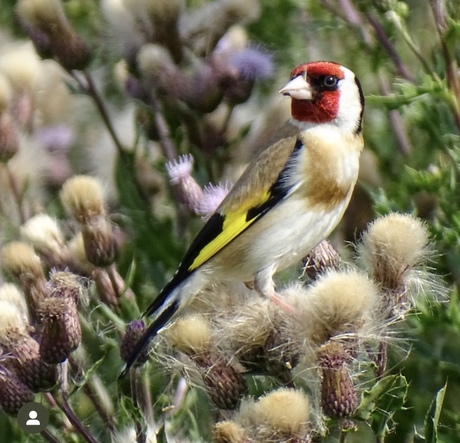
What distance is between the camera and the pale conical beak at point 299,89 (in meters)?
2.64

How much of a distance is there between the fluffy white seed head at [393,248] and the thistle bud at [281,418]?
1.16 ft

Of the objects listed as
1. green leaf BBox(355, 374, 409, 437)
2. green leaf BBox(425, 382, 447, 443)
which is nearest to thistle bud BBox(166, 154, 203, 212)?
green leaf BBox(355, 374, 409, 437)

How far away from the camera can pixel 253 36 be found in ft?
13.5

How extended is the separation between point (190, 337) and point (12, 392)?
0.41m

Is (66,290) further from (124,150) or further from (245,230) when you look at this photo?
(124,150)

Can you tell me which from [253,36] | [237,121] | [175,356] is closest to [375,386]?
[175,356]

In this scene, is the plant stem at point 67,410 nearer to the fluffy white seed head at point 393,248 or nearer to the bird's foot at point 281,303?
the bird's foot at point 281,303

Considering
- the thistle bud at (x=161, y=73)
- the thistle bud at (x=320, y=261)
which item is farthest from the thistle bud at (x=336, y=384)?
the thistle bud at (x=161, y=73)

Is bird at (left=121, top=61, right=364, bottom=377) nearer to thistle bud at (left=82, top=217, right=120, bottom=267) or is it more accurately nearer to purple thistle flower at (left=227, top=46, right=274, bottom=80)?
thistle bud at (left=82, top=217, right=120, bottom=267)

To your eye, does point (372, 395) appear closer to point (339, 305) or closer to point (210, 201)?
point (339, 305)

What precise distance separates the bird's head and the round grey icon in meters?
0.92

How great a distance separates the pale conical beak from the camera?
2639mm

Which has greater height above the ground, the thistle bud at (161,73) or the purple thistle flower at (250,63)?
the thistle bud at (161,73)

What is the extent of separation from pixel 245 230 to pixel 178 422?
0.47 meters
